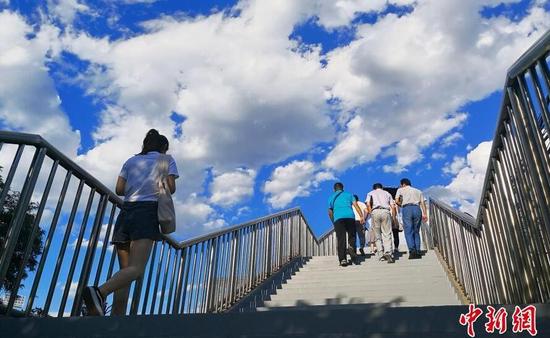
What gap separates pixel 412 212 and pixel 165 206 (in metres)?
5.47

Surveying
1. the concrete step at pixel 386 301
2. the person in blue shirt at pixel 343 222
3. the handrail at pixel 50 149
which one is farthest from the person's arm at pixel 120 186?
the person in blue shirt at pixel 343 222

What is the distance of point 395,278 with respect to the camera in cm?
728

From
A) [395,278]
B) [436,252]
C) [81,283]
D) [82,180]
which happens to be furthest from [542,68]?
[436,252]

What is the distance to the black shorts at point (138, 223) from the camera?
3506 mm

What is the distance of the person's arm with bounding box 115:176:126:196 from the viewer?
150 inches

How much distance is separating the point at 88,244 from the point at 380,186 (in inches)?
248

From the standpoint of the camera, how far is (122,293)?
357cm

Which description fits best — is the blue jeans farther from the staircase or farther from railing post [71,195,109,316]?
railing post [71,195,109,316]

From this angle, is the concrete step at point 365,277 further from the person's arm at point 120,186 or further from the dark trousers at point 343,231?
the person's arm at point 120,186

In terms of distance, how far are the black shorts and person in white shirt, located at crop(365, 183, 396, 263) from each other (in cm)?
555

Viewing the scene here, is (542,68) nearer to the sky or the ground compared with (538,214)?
nearer to the sky

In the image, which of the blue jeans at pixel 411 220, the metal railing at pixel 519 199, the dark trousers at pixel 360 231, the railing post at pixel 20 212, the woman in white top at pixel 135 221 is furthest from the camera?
the dark trousers at pixel 360 231

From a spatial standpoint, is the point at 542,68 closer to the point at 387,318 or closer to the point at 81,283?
the point at 387,318

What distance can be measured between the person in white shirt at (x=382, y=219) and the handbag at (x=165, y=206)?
5.45 m
